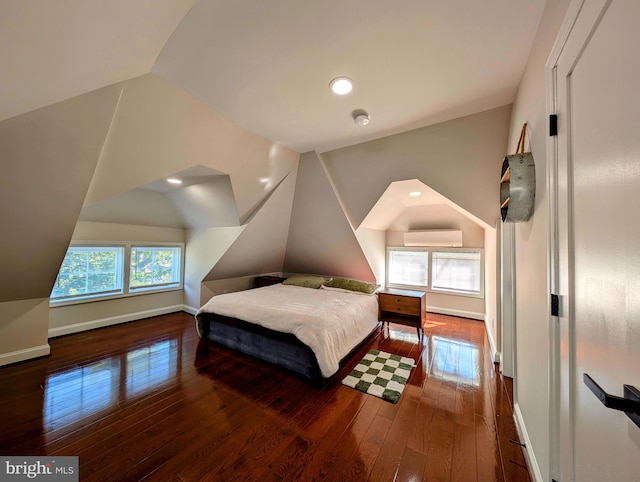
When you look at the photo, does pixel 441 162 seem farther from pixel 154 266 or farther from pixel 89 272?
pixel 89 272

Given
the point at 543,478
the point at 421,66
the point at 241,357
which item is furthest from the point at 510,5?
the point at 241,357

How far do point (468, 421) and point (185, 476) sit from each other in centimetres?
205

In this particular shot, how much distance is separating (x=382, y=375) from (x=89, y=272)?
471 centimetres

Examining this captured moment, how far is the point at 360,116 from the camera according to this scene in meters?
2.29

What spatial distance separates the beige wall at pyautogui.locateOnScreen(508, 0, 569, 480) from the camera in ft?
3.94

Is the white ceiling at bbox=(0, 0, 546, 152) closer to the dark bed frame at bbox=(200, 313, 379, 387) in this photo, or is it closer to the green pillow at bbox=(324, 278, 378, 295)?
the dark bed frame at bbox=(200, 313, 379, 387)

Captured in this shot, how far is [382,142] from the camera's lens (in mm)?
2848

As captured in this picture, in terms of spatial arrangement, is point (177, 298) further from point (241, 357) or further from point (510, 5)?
A: point (510, 5)

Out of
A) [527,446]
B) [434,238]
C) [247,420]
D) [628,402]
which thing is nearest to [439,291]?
[434,238]

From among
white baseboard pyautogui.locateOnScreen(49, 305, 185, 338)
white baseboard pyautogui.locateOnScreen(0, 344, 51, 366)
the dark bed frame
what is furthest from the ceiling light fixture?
white baseboard pyautogui.locateOnScreen(49, 305, 185, 338)

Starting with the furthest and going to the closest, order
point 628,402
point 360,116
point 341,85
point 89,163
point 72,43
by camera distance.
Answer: point 360,116 < point 89,163 < point 341,85 < point 72,43 < point 628,402

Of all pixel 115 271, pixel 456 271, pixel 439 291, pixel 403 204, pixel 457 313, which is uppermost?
pixel 403 204

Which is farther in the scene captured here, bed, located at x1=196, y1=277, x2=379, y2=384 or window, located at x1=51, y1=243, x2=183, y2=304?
window, located at x1=51, y1=243, x2=183, y2=304

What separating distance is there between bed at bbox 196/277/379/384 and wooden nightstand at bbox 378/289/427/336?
136 millimetres
